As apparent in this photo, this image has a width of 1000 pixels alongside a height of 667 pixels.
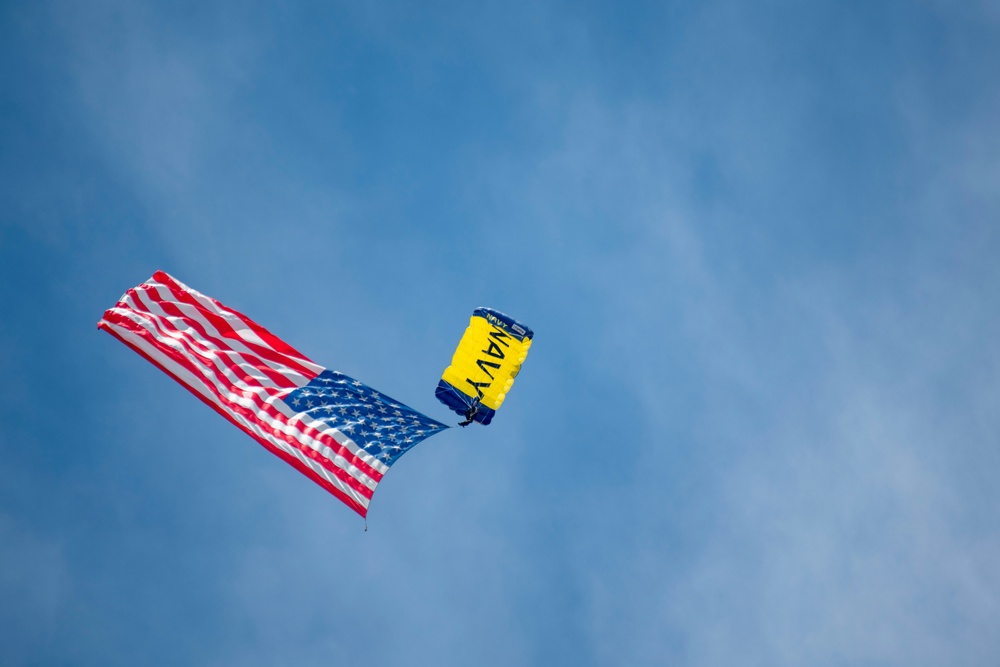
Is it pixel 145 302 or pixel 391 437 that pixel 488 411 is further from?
pixel 145 302

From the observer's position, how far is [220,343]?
33.7 m

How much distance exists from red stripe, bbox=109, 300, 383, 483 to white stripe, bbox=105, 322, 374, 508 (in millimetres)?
655

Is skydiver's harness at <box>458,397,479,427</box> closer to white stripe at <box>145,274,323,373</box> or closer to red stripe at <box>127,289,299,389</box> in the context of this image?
white stripe at <box>145,274,323,373</box>

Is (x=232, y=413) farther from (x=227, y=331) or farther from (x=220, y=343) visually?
(x=227, y=331)

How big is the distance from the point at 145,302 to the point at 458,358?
12.1 meters

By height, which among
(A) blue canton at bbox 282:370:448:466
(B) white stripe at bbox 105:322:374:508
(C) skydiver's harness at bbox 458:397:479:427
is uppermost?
(C) skydiver's harness at bbox 458:397:479:427

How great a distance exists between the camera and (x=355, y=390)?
3356 cm

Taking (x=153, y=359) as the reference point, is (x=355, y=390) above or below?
above

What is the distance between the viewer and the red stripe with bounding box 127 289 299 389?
1318 inches

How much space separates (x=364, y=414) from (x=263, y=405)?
3365mm

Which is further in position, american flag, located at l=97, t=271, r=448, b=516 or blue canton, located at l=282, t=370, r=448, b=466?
blue canton, located at l=282, t=370, r=448, b=466

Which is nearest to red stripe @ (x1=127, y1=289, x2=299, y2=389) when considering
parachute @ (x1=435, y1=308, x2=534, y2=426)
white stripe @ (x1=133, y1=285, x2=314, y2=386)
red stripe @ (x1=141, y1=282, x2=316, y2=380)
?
white stripe @ (x1=133, y1=285, x2=314, y2=386)

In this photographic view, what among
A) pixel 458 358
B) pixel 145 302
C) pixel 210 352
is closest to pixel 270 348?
pixel 210 352

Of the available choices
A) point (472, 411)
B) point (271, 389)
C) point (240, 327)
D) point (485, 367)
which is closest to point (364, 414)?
point (271, 389)
